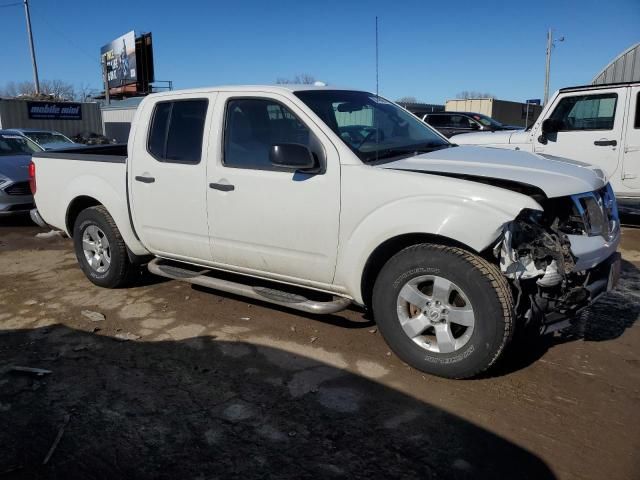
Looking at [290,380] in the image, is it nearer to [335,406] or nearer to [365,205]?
[335,406]

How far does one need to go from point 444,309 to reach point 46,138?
12190mm

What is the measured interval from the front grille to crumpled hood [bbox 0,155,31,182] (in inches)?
3.3

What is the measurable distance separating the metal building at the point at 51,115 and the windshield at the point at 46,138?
20.0 metres

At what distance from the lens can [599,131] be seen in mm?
7473

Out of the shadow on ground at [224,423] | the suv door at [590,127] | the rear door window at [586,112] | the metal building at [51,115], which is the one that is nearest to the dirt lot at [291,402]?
the shadow on ground at [224,423]

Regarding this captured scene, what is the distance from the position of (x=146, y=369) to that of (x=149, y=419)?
2.20ft

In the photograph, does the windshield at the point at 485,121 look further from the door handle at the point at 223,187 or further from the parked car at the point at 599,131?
the door handle at the point at 223,187

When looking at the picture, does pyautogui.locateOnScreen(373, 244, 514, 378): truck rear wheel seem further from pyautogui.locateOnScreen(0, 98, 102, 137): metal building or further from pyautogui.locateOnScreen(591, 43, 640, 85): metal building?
pyautogui.locateOnScreen(0, 98, 102, 137): metal building

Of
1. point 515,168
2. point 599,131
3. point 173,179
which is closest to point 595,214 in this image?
point 515,168

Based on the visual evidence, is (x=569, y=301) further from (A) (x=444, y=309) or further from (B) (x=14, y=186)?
(B) (x=14, y=186)

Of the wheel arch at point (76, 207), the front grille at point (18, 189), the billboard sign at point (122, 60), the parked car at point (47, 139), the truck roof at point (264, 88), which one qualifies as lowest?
the front grille at point (18, 189)

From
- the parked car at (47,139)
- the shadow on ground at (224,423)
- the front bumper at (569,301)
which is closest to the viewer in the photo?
the shadow on ground at (224,423)

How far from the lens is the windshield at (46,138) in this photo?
40.2 feet

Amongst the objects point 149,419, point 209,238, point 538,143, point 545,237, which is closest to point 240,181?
point 209,238
